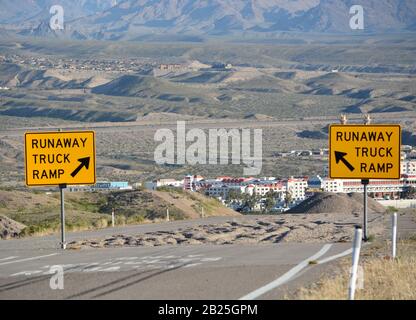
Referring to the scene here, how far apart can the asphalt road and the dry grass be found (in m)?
0.30

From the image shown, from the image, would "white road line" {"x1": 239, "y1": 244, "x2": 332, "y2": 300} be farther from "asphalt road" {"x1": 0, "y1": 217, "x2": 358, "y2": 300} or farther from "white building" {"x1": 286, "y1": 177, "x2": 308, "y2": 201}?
"white building" {"x1": 286, "y1": 177, "x2": 308, "y2": 201}

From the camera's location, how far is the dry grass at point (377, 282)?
1148cm

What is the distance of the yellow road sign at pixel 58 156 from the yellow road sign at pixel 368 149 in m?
3.76

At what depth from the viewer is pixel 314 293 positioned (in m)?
11.5

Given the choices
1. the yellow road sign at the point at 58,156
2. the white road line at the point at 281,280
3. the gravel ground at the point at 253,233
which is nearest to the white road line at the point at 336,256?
the white road line at the point at 281,280

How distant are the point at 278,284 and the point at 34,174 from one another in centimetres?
710

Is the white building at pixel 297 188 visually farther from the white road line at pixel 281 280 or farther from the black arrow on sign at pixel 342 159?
the white road line at pixel 281 280

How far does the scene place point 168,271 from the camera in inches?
544

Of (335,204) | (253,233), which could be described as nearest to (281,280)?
(253,233)

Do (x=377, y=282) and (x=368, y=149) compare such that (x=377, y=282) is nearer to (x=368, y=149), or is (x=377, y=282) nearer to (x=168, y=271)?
(x=168, y=271)
